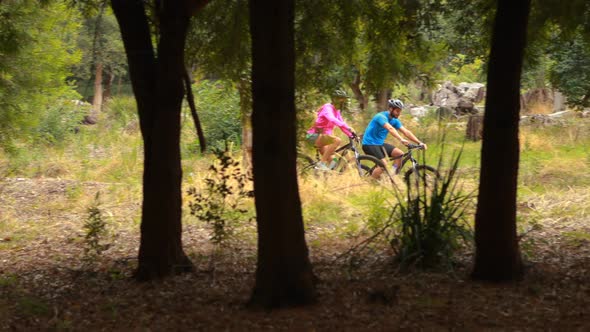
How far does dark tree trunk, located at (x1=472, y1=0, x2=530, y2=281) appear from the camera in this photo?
18.7 feet

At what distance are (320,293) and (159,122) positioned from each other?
2.02 meters

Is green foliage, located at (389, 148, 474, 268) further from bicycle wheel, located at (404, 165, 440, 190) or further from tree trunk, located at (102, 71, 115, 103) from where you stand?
tree trunk, located at (102, 71, 115, 103)

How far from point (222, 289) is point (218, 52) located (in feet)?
9.20

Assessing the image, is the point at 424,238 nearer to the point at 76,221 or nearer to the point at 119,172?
the point at 76,221

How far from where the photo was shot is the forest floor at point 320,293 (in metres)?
5.34

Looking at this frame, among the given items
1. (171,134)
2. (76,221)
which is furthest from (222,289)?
(76,221)

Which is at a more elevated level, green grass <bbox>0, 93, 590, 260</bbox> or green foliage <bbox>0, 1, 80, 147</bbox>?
green foliage <bbox>0, 1, 80, 147</bbox>

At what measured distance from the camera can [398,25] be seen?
7.81 m

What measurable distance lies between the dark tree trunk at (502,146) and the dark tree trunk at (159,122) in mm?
2580

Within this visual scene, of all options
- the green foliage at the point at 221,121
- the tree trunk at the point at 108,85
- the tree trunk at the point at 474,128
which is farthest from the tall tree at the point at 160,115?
the tree trunk at the point at 108,85

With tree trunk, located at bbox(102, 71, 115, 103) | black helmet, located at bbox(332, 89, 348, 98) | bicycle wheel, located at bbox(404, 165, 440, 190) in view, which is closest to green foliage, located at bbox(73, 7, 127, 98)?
tree trunk, located at bbox(102, 71, 115, 103)

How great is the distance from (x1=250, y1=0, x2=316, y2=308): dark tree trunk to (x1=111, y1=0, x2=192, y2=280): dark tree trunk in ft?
4.90

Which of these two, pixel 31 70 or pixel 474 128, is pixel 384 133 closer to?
pixel 31 70

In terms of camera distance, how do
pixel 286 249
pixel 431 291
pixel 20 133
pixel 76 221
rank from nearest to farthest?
pixel 286 249 → pixel 431 291 → pixel 76 221 → pixel 20 133
